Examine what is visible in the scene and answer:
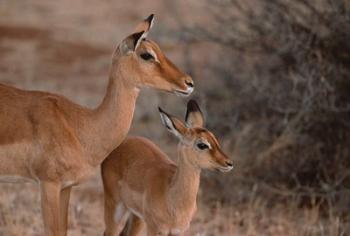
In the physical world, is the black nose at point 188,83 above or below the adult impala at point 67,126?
above

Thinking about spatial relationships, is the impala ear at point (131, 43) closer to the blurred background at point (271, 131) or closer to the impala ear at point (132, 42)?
the impala ear at point (132, 42)

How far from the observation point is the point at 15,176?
762 cm

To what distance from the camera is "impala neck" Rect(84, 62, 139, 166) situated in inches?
301

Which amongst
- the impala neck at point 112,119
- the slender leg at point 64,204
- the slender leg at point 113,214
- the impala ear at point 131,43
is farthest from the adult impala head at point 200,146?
the slender leg at point 64,204

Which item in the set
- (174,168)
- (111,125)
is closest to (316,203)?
(174,168)

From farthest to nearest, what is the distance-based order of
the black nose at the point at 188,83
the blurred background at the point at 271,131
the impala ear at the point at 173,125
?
Result: the blurred background at the point at 271,131 < the impala ear at the point at 173,125 < the black nose at the point at 188,83

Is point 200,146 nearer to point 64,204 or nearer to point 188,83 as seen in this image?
point 188,83

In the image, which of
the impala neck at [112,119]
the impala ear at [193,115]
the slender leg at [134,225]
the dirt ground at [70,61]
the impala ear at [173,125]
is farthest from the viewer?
the dirt ground at [70,61]

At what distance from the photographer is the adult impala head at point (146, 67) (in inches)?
296

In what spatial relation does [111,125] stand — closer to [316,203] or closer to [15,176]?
[15,176]

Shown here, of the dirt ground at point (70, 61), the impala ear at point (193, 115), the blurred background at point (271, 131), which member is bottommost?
the dirt ground at point (70, 61)

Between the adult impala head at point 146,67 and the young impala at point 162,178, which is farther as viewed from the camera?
the young impala at point 162,178

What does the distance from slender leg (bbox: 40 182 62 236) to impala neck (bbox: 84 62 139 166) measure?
33 cm

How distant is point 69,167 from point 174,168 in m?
1.00
